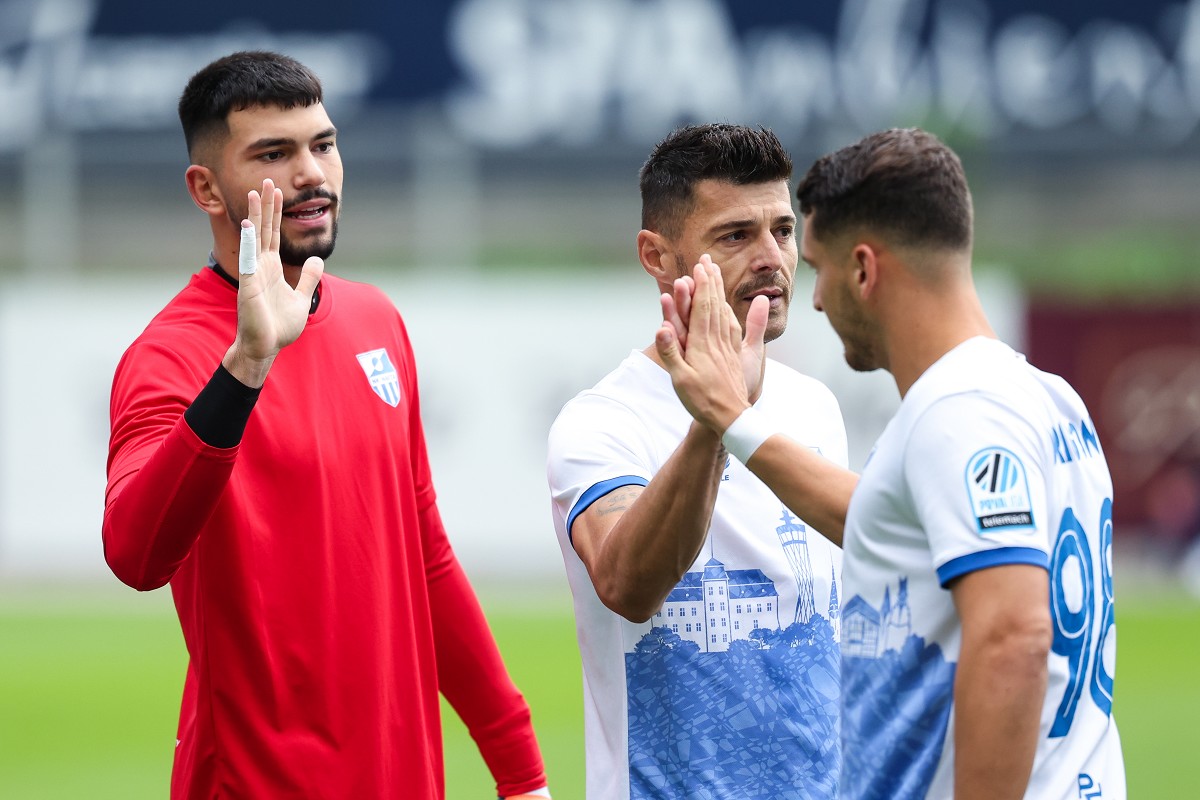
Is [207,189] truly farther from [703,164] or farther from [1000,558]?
[1000,558]

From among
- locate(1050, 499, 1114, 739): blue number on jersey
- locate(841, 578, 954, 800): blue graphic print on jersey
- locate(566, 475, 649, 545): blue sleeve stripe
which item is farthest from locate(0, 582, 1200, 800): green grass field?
locate(1050, 499, 1114, 739): blue number on jersey

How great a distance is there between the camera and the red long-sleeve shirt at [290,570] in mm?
3189

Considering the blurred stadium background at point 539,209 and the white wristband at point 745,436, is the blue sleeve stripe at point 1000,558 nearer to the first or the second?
the white wristband at point 745,436

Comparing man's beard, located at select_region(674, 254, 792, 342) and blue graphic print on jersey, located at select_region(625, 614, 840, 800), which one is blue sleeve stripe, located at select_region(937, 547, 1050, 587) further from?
man's beard, located at select_region(674, 254, 792, 342)

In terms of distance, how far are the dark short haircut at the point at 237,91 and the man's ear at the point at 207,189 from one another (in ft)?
0.19

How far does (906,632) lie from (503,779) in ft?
4.77

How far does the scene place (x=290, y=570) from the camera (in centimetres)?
324

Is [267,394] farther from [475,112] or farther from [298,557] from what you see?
[475,112]

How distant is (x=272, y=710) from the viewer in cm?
321

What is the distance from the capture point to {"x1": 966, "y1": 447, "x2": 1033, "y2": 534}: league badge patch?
94.0 inches

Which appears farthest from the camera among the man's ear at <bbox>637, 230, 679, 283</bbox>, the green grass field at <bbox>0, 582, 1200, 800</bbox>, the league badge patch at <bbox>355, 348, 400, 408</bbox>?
the green grass field at <bbox>0, 582, 1200, 800</bbox>

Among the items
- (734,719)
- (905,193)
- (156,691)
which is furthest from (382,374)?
(156,691)

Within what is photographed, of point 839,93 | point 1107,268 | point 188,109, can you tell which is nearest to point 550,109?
point 839,93

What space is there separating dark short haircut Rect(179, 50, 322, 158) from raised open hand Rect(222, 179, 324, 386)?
0.26 meters
